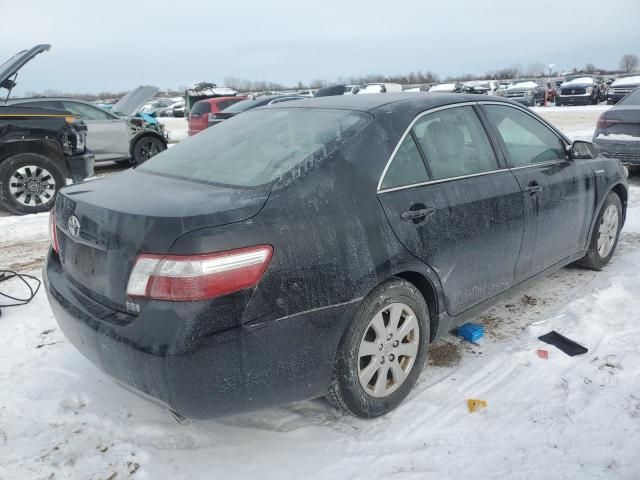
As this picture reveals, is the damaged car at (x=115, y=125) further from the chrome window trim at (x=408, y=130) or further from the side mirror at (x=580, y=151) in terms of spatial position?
the side mirror at (x=580, y=151)

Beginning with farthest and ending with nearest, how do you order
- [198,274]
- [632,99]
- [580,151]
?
[632,99]
[580,151]
[198,274]

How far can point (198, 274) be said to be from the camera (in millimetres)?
2037

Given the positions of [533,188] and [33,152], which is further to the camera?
[33,152]

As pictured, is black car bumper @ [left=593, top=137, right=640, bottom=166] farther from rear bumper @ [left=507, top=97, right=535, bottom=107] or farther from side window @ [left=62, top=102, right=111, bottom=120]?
rear bumper @ [left=507, top=97, right=535, bottom=107]

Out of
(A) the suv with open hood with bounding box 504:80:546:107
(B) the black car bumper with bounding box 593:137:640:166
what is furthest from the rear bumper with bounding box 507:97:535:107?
(B) the black car bumper with bounding box 593:137:640:166

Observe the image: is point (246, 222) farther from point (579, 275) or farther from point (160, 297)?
point (579, 275)

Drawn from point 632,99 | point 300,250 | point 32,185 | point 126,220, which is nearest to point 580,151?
point 300,250

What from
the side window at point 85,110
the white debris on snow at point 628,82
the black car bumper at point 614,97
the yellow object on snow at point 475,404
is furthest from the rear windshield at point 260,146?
the white debris on snow at point 628,82

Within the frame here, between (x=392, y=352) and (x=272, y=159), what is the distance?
114 cm

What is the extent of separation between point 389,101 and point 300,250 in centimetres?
123

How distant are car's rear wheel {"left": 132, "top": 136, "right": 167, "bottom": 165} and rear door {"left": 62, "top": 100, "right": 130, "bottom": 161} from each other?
1.68ft

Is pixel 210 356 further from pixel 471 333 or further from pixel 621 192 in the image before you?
pixel 621 192

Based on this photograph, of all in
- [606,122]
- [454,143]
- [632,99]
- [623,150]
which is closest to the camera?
[454,143]

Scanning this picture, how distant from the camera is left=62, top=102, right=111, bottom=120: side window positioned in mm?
10391
